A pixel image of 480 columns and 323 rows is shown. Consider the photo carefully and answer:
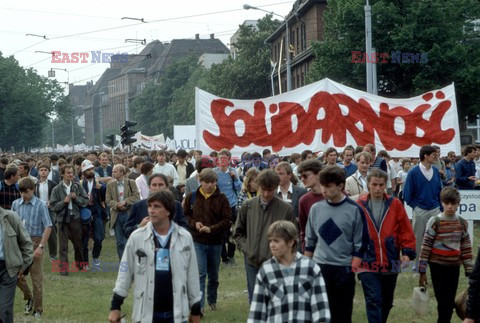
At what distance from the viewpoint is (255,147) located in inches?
586

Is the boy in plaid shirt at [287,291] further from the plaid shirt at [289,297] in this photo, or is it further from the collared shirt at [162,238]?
the collared shirt at [162,238]

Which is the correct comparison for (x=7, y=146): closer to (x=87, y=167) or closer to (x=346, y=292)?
(x=87, y=167)

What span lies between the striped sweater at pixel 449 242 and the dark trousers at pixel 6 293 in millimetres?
4075

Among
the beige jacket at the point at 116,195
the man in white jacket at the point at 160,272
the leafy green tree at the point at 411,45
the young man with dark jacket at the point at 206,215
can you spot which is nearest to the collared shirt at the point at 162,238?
the man in white jacket at the point at 160,272

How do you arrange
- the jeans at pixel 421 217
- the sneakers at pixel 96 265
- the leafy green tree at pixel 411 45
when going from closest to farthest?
1. the jeans at pixel 421 217
2. the sneakers at pixel 96 265
3. the leafy green tree at pixel 411 45

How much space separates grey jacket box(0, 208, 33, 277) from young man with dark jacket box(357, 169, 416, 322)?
326cm

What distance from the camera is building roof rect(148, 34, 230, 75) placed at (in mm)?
153000

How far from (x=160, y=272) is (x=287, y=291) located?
1.11 m

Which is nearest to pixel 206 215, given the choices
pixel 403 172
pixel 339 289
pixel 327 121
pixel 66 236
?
pixel 339 289

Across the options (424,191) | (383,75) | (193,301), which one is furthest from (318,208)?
(383,75)

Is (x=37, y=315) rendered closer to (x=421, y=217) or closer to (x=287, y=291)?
(x=421, y=217)

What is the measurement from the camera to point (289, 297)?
6297mm

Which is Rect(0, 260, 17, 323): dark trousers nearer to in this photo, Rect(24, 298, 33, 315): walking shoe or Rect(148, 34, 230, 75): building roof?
Rect(24, 298, 33, 315): walking shoe

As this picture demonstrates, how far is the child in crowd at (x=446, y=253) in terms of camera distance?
9586 millimetres
